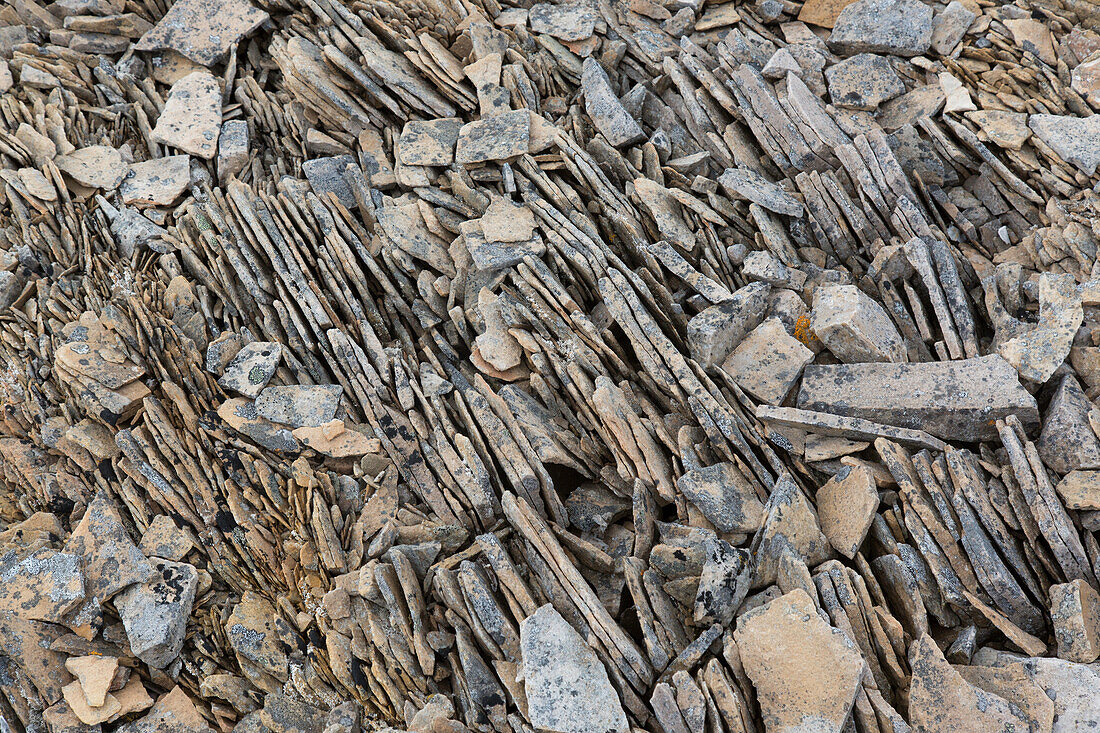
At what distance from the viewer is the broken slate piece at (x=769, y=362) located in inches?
249

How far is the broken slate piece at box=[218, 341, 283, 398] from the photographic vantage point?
6.91 meters

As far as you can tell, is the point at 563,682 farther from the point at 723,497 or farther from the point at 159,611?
the point at 159,611

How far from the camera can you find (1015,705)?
4.76 metres

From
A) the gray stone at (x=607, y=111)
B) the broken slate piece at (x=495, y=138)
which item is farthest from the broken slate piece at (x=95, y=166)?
the gray stone at (x=607, y=111)

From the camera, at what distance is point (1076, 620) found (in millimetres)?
4945

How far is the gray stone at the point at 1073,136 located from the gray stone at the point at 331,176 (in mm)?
6831

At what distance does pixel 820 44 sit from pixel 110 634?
897cm

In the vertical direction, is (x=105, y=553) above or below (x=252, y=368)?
below

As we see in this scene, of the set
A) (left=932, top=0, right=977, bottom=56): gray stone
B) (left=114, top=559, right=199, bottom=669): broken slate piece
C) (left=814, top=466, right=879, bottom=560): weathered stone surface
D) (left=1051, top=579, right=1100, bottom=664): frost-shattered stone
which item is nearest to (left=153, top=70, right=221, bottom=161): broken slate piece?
(left=114, top=559, right=199, bottom=669): broken slate piece

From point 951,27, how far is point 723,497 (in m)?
6.03

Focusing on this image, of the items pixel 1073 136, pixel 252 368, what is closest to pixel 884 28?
pixel 1073 136

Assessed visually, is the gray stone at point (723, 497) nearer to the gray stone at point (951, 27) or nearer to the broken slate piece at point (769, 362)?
the broken slate piece at point (769, 362)

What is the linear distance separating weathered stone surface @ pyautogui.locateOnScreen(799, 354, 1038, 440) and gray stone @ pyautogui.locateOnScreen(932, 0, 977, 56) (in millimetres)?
4086

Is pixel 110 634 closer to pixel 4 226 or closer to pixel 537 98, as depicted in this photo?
pixel 4 226
